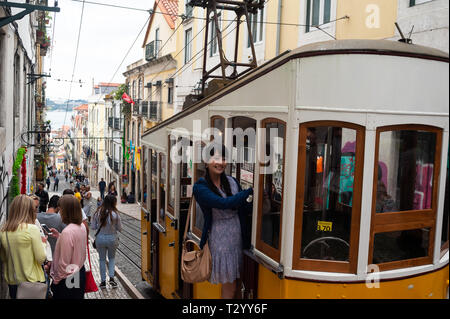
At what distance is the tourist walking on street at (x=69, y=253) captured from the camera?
427 centimetres

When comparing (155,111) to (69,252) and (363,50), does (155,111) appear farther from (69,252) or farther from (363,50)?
(363,50)

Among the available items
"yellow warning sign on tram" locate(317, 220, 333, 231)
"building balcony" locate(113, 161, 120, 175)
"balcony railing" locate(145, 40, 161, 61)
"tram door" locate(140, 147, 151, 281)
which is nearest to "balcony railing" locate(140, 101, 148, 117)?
"balcony railing" locate(145, 40, 161, 61)

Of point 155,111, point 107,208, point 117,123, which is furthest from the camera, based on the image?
point 117,123

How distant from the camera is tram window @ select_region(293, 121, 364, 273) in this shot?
314 cm

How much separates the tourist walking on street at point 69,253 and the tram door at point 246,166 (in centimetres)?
154

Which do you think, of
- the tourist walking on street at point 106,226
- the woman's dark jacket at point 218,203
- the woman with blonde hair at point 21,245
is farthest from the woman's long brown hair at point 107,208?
the woman's dark jacket at point 218,203

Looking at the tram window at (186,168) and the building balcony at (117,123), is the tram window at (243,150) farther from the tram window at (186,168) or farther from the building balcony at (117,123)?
the building balcony at (117,123)

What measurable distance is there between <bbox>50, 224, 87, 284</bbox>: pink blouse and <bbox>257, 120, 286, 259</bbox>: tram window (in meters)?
1.78

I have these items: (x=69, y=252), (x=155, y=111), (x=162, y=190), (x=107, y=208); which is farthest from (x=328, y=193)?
(x=155, y=111)

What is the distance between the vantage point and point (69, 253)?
4.28 m

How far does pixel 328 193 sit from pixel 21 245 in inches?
102

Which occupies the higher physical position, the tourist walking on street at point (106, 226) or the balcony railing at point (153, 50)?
the balcony railing at point (153, 50)

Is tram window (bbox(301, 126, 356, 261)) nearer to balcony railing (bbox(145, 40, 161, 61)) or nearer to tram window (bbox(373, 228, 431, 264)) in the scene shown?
tram window (bbox(373, 228, 431, 264))

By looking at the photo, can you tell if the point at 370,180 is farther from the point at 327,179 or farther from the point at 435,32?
the point at 435,32
